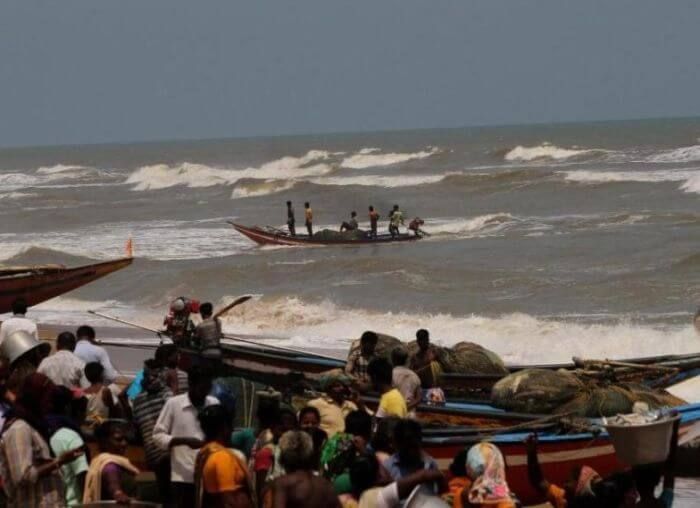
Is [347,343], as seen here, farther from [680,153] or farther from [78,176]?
[78,176]

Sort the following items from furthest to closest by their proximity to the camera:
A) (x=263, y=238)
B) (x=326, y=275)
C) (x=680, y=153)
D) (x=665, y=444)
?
(x=680, y=153) < (x=263, y=238) < (x=326, y=275) < (x=665, y=444)

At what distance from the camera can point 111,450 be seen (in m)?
6.19

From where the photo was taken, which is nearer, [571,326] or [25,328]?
[25,328]

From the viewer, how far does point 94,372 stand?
7938 millimetres

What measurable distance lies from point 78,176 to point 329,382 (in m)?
80.8

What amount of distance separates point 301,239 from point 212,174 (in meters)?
42.3

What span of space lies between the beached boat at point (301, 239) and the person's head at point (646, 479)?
24.9 m

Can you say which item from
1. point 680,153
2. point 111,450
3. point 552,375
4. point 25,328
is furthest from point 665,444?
point 680,153

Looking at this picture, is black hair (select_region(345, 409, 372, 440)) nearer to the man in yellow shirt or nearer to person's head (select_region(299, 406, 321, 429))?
person's head (select_region(299, 406, 321, 429))

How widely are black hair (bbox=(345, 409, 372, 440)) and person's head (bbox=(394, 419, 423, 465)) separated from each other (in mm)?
469

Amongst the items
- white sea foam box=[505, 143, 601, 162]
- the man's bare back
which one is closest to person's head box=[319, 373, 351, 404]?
the man's bare back

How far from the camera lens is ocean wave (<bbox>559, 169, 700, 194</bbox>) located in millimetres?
49562

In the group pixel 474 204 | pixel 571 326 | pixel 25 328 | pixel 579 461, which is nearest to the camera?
pixel 579 461

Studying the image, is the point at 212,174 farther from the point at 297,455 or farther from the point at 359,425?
the point at 297,455
